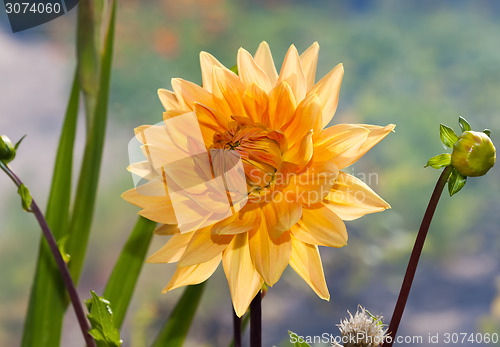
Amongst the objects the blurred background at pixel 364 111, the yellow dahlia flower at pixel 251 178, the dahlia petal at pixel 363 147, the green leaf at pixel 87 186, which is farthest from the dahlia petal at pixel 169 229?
the blurred background at pixel 364 111

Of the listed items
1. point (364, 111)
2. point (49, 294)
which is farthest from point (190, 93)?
point (364, 111)

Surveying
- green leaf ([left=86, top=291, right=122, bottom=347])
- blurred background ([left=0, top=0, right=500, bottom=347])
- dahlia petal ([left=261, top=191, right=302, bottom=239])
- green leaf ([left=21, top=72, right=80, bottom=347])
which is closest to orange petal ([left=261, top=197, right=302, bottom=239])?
dahlia petal ([left=261, top=191, right=302, bottom=239])

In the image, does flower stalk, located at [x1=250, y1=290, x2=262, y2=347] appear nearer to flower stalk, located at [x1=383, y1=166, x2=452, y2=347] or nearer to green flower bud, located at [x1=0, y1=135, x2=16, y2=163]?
flower stalk, located at [x1=383, y1=166, x2=452, y2=347]

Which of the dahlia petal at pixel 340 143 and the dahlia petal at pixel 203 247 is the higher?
the dahlia petal at pixel 340 143

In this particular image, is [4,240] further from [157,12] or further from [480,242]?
[480,242]

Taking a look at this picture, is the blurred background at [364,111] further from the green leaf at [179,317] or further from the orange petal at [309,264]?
the orange petal at [309,264]

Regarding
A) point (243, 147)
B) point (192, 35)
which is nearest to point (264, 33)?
point (192, 35)
